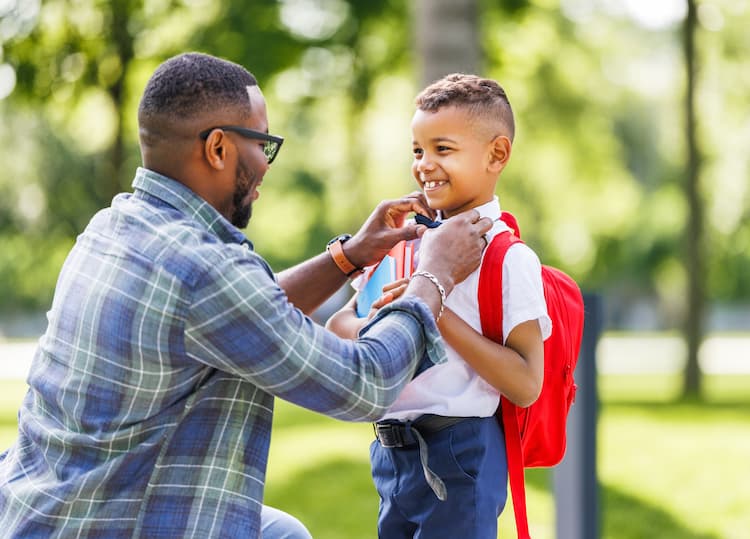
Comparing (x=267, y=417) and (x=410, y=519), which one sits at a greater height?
(x=267, y=417)

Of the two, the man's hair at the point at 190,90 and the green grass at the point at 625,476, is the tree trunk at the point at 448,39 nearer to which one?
the green grass at the point at 625,476

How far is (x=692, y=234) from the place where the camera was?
1585 centimetres

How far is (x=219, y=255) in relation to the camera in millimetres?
2424

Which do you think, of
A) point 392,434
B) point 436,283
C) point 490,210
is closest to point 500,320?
point 436,283

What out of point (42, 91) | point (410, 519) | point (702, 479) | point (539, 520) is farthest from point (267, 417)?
point (42, 91)

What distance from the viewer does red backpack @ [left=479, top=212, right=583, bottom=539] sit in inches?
105

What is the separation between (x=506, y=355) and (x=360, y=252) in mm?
657

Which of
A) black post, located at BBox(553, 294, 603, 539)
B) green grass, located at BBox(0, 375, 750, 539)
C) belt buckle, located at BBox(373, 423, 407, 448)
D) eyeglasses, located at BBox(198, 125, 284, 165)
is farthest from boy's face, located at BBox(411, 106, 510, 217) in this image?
green grass, located at BBox(0, 375, 750, 539)

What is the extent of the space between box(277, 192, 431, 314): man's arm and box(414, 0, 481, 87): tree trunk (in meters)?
4.22

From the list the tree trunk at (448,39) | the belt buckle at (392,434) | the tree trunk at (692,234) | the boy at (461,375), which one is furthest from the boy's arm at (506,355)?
the tree trunk at (692,234)

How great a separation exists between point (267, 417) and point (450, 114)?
89 cm

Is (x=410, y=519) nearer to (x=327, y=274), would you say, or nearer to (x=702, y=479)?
(x=327, y=274)

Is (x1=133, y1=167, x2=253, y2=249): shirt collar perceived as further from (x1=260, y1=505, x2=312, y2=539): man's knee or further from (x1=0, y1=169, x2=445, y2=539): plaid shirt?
(x1=260, y1=505, x2=312, y2=539): man's knee

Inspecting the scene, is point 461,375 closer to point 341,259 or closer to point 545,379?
point 545,379
